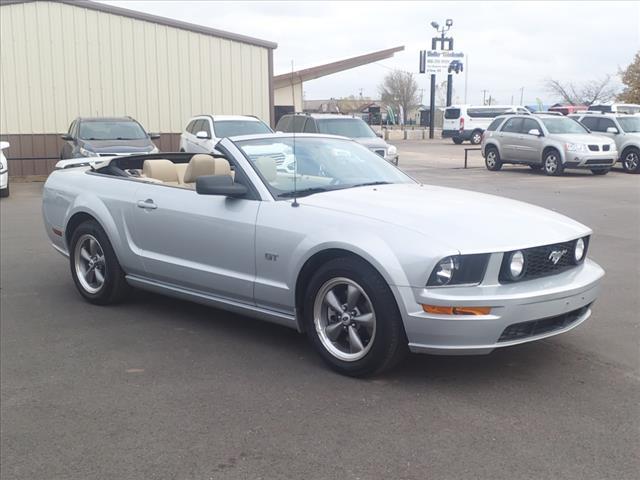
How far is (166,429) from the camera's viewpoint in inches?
150

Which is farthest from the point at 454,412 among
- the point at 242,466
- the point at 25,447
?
the point at 25,447

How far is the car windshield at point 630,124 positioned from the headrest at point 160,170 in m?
17.9

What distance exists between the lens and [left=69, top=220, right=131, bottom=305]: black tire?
612cm

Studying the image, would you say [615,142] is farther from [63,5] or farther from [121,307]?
[121,307]

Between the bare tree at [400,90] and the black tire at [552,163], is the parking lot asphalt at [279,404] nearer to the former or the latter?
the black tire at [552,163]

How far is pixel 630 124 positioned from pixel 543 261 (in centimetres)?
1916

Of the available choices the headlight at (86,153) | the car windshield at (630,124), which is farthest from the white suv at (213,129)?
the car windshield at (630,124)

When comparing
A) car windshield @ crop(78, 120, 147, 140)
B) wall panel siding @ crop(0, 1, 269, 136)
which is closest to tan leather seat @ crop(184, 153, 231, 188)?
car windshield @ crop(78, 120, 147, 140)

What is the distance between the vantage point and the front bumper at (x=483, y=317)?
4055mm

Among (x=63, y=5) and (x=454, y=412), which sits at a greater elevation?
(x=63, y=5)

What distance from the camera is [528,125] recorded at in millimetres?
21094

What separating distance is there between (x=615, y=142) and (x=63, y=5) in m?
16.0

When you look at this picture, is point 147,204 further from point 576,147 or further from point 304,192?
point 576,147

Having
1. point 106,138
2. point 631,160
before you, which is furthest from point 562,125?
point 106,138
